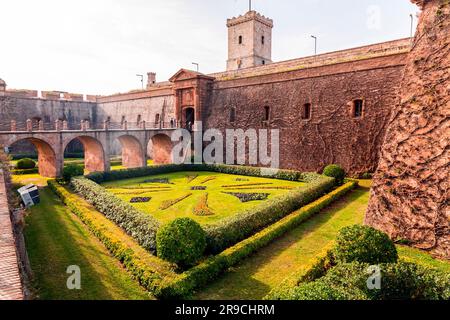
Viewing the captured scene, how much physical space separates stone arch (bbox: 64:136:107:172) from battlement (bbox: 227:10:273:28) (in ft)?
94.9

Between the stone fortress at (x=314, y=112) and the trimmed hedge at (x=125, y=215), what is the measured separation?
7.58 m

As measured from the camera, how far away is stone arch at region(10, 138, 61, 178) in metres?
20.8

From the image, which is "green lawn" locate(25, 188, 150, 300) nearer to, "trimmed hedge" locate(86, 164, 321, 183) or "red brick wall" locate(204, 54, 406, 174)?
"trimmed hedge" locate(86, 164, 321, 183)

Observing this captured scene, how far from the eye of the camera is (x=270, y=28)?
4459cm

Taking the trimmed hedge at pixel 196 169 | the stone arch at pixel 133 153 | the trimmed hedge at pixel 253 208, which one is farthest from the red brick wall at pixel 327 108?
the stone arch at pixel 133 153

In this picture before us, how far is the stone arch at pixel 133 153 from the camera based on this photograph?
2602 cm

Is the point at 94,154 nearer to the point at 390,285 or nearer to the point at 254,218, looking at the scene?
the point at 254,218

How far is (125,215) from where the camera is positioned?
11.5 meters

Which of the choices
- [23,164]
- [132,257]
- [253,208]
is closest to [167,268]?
[132,257]

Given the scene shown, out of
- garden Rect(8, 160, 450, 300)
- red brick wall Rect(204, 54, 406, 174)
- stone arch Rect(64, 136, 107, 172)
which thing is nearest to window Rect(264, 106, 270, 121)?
red brick wall Rect(204, 54, 406, 174)

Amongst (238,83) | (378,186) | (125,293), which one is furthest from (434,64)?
(238,83)

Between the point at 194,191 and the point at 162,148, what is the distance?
502 inches

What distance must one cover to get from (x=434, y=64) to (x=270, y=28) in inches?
1498

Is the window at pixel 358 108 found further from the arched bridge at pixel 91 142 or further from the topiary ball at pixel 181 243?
the topiary ball at pixel 181 243
